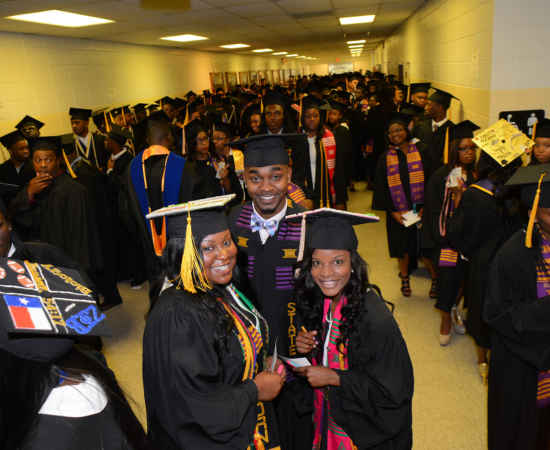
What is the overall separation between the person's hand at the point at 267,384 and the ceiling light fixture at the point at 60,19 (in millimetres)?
6045

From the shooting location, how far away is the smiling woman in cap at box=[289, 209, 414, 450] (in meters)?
1.54

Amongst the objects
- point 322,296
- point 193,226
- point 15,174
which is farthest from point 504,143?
point 15,174

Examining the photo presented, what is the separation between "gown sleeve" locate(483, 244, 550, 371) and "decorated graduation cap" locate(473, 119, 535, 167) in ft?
2.97

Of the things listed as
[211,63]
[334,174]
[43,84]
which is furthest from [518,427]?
[211,63]

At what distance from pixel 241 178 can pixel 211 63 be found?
13297mm

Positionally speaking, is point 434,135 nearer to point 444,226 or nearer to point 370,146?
point 444,226

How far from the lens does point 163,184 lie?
3729 mm

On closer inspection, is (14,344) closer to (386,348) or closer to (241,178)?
(386,348)

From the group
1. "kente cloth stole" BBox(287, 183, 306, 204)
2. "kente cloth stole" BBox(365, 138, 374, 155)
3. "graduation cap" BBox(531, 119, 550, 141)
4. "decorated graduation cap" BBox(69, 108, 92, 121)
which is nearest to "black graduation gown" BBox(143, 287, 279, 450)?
"kente cloth stole" BBox(287, 183, 306, 204)

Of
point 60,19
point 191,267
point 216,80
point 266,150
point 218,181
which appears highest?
point 60,19

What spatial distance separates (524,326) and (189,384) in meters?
1.44

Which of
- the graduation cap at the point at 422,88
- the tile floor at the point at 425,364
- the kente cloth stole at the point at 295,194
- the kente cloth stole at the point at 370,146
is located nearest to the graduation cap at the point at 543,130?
the tile floor at the point at 425,364

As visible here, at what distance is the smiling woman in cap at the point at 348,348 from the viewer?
5.05 ft

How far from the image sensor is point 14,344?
782 millimetres
